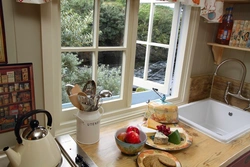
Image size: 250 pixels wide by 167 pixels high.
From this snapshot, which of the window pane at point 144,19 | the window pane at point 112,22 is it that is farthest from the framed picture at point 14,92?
the window pane at point 144,19

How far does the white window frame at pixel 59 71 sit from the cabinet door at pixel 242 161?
658 mm

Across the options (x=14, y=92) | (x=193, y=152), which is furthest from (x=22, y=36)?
(x=193, y=152)

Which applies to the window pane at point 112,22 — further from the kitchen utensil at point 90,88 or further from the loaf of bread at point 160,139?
the loaf of bread at point 160,139

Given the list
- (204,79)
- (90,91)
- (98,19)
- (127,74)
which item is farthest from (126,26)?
(204,79)

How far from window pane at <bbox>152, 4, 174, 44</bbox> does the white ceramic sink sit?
2.07 feet

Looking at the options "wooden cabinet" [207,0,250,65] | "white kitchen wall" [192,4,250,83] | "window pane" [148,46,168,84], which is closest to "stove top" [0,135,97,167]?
"window pane" [148,46,168,84]

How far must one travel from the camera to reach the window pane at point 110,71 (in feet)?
4.31

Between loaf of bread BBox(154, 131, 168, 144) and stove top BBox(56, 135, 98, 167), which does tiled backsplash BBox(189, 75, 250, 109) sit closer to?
loaf of bread BBox(154, 131, 168, 144)

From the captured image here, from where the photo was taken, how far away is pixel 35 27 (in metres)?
0.94

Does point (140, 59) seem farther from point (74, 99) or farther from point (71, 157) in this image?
point (71, 157)

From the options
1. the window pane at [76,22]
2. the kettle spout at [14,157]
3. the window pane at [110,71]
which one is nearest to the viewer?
the kettle spout at [14,157]

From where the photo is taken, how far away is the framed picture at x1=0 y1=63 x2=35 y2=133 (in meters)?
0.92

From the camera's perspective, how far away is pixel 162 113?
4.54 ft

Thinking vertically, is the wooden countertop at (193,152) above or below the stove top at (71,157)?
below
